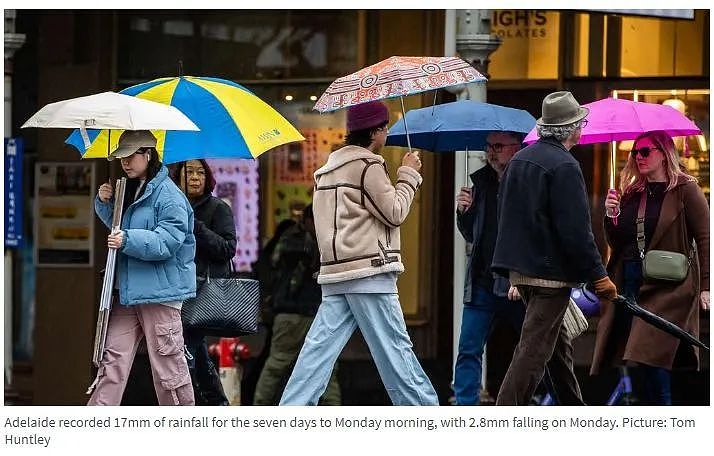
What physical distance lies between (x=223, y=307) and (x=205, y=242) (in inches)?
15.9

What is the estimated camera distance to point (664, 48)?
38.3 ft

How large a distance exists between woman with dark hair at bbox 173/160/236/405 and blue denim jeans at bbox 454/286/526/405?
1.38 m

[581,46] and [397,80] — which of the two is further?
[581,46]

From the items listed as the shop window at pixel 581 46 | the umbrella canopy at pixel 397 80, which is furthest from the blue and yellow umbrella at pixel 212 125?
the shop window at pixel 581 46

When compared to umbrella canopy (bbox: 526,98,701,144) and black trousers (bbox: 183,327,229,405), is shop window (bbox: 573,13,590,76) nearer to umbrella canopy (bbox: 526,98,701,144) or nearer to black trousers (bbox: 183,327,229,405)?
umbrella canopy (bbox: 526,98,701,144)

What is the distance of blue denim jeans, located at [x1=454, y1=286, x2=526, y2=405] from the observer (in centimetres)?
851

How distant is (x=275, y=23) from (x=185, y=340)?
4.41m

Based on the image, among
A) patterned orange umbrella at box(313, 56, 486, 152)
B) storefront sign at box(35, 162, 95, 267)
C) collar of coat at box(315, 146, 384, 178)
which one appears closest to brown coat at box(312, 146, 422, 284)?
collar of coat at box(315, 146, 384, 178)

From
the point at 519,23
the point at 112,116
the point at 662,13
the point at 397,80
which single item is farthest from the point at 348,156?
the point at 519,23

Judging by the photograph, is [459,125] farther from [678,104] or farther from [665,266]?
[678,104]

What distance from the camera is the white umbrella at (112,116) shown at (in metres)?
7.43

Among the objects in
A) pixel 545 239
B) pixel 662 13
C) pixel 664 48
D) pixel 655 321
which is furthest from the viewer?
pixel 664 48
